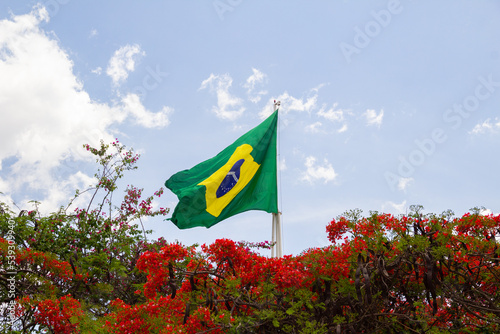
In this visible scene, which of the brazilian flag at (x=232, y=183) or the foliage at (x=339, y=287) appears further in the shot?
the brazilian flag at (x=232, y=183)

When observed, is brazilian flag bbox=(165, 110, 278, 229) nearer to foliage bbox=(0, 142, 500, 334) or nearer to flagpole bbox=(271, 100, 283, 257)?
flagpole bbox=(271, 100, 283, 257)

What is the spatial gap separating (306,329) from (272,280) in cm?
95

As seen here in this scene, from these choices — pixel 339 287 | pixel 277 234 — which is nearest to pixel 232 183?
pixel 277 234

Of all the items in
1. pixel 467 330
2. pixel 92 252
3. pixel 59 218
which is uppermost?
pixel 59 218

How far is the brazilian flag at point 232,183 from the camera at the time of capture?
8992 millimetres

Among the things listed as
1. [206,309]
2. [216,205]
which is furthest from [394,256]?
[216,205]

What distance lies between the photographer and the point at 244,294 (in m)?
5.02

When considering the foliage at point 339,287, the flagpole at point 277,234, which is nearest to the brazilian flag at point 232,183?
the flagpole at point 277,234

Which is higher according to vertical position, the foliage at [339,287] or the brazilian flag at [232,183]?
the brazilian flag at [232,183]

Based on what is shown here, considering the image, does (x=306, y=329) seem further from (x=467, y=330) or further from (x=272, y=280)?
(x=467, y=330)

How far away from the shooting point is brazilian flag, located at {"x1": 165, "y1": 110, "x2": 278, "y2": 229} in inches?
354

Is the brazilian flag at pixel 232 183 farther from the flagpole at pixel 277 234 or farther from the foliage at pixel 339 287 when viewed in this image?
the foliage at pixel 339 287

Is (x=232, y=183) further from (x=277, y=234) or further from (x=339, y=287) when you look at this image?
(x=339, y=287)

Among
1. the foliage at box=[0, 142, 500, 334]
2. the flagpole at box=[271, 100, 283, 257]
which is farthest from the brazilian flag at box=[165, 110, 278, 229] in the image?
the foliage at box=[0, 142, 500, 334]
